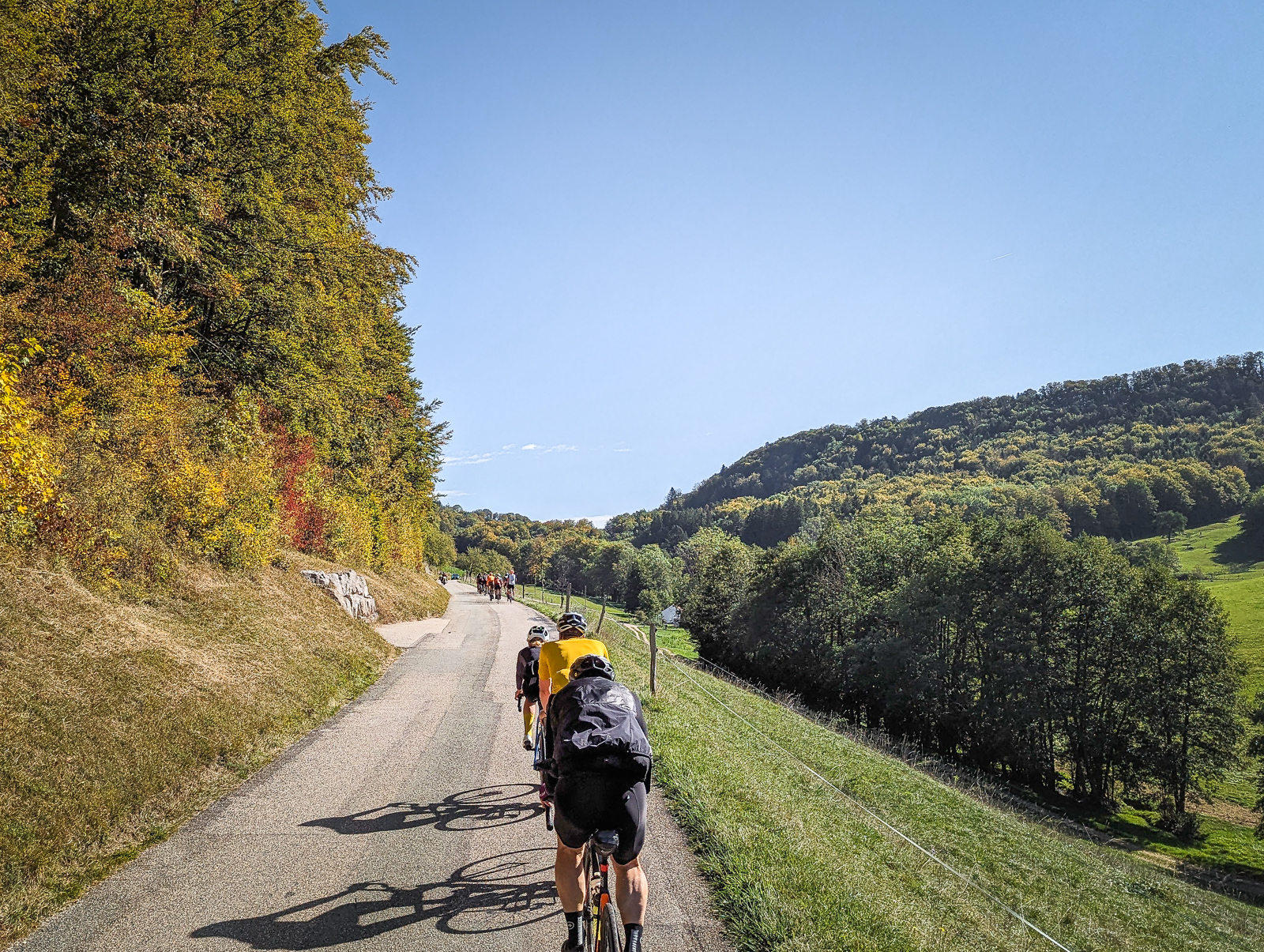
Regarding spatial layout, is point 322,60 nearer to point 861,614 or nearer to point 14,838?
point 14,838

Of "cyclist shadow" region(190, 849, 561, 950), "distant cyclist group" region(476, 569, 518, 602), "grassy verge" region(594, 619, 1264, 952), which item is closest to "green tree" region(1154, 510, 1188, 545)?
"grassy verge" region(594, 619, 1264, 952)

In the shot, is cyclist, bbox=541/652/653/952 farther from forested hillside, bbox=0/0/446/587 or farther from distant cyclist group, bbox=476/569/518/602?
distant cyclist group, bbox=476/569/518/602

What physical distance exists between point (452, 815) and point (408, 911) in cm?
182

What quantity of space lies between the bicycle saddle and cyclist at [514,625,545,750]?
367 centimetres

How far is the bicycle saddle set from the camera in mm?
2959

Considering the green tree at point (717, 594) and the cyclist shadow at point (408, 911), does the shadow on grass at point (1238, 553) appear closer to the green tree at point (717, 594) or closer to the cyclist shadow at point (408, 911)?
the green tree at point (717, 594)

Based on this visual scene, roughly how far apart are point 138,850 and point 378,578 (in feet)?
67.1

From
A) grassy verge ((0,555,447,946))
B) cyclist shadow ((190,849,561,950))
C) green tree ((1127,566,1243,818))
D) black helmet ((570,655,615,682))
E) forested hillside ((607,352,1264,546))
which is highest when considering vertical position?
forested hillside ((607,352,1264,546))

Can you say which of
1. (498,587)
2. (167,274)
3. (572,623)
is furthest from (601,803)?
(498,587)

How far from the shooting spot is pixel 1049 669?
110 feet

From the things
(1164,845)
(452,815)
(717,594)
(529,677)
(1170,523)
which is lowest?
(1164,845)

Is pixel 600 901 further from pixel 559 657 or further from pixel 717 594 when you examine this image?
pixel 717 594

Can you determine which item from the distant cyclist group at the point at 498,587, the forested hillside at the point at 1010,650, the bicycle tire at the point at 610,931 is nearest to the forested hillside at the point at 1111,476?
the forested hillside at the point at 1010,650

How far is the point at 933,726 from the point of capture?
36.0 metres
